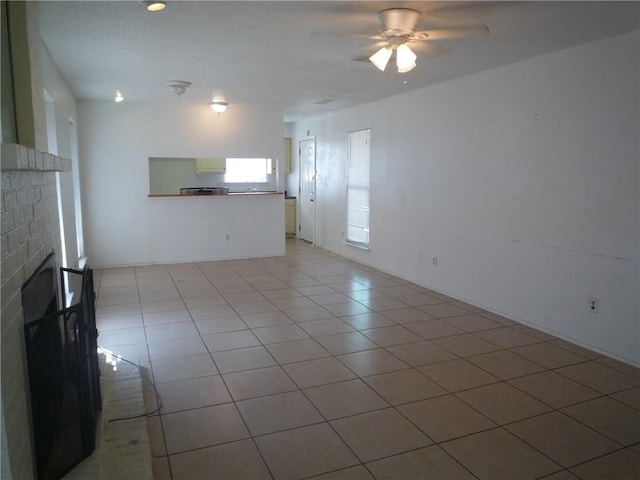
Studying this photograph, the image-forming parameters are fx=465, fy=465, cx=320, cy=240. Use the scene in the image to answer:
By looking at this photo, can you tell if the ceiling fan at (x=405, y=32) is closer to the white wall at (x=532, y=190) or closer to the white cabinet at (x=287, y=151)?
the white wall at (x=532, y=190)

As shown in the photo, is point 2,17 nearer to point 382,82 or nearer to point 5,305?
point 5,305

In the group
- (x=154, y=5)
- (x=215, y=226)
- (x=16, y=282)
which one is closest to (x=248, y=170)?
(x=215, y=226)

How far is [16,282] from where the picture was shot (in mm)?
1648

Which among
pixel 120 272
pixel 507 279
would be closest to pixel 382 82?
pixel 507 279

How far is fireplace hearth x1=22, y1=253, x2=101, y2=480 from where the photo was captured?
5.65 ft

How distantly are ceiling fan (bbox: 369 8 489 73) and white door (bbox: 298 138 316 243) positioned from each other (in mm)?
5178

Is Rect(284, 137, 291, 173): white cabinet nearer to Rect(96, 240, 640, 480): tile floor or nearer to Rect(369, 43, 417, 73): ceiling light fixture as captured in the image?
Rect(96, 240, 640, 480): tile floor

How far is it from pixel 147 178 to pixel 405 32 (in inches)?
190

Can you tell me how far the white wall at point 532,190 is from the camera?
10.8ft

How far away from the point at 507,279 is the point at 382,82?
7.93 ft

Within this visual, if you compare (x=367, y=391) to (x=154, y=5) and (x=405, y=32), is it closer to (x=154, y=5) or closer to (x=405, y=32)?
(x=405, y=32)

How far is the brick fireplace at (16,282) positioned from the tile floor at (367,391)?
2.63 ft

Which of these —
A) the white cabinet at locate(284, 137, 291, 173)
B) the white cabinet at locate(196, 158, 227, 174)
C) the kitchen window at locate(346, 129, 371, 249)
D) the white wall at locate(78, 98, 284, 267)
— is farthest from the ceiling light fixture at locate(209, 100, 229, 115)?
the white cabinet at locate(284, 137, 291, 173)

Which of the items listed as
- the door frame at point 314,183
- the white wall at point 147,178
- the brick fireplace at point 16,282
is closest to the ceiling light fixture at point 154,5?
the brick fireplace at point 16,282
